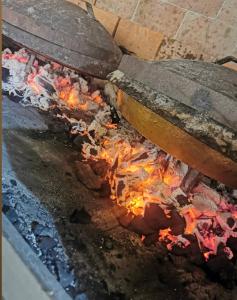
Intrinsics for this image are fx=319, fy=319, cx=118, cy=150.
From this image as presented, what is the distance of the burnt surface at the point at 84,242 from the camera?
1.96 meters

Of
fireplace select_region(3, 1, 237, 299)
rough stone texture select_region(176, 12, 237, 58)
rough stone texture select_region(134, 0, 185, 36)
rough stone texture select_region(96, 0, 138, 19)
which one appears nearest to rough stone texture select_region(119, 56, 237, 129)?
fireplace select_region(3, 1, 237, 299)

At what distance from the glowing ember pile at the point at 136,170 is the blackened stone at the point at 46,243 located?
676mm

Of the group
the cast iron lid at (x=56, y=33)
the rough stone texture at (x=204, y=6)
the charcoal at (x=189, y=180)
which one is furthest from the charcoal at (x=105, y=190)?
the rough stone texture at (x=204, y=6)

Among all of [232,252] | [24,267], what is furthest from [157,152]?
[24,267]

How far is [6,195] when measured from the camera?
2.20 meters

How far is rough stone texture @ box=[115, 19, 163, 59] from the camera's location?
4238 mm

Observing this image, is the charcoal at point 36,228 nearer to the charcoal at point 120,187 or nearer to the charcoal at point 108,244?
the charcoal at point 108,244

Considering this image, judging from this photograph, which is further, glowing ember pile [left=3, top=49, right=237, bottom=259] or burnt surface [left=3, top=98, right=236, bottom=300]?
glowing ember pile [left=3, top=49, right=237, bottom=259]

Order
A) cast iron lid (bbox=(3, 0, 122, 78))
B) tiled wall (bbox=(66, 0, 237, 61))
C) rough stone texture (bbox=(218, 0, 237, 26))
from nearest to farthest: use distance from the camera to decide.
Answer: cast iron lid (bbox=(3, 0, 122, 78))
rough stone texture (bbox=(218, 0, 237, 26))
tiled wall (bbox=(66, 0, 237, 61))

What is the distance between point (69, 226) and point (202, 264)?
1.00 meters

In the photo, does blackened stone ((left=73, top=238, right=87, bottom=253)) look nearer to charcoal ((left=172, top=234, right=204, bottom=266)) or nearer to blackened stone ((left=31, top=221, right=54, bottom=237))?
blackened stone ((left=31, top=221, right=54, bottom=237))

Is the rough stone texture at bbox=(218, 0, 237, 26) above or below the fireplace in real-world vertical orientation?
above

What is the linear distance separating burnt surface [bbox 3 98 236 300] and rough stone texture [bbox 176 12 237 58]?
89.6 inches

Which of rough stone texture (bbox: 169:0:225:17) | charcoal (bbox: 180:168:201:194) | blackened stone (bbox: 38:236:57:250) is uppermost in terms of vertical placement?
rough stone texture (bbox: 169:0:225:17)
